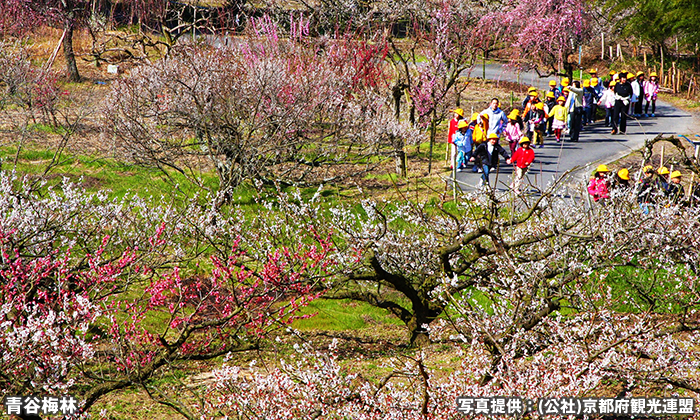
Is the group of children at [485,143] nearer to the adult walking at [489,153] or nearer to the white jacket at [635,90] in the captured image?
the adult walking at [489,153]

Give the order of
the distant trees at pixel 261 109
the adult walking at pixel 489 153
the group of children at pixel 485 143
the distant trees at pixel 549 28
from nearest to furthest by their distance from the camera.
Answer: the distant trees at pixel 261 109 < the group of children at pixel 485 143 < the adult walking at pixel 489 153 < the distant trees at pixel 549 28

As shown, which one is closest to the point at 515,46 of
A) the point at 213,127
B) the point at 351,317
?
the point at 213,127

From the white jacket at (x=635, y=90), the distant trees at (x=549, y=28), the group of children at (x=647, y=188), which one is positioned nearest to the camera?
the group of children at (x=647, y=188)

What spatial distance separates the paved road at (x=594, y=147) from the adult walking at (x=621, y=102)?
0.34 meters

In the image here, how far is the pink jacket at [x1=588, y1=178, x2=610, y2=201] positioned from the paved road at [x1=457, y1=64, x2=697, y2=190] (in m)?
2.64

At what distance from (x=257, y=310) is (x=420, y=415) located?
3.40 metres

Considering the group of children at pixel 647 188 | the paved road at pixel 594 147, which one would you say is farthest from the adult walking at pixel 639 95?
the group of children at pixel 647 188

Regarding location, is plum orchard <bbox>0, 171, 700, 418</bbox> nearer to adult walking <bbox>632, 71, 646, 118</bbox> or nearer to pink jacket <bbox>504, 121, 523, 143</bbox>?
pink jacket <bbox>504, 121, 523, 143</bbox>

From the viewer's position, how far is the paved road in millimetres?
16964

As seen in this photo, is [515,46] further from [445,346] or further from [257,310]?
[257,310]

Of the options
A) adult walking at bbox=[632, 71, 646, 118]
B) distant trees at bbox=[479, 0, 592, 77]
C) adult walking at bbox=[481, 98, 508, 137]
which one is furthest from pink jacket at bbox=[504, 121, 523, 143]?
distant trees at bbox=[479, 0, 592, 77]

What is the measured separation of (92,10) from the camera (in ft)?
104

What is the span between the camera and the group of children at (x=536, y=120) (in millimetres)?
15859

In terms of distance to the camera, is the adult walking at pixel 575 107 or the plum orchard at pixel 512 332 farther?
the adult walking at pixel 575 107
